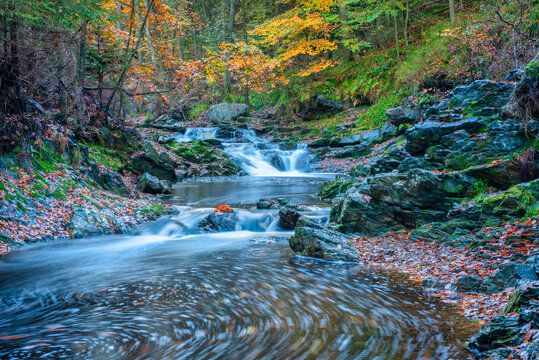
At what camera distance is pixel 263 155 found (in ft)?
70.2

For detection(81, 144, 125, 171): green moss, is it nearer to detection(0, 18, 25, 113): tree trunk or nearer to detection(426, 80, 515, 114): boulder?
detection(0, 18, 25, 113): tree trunk

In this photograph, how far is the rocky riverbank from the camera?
13.2 ft

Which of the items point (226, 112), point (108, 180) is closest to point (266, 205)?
point (108, 180)

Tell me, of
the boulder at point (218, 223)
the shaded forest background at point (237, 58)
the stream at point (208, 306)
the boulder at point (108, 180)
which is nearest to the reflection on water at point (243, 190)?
the boulder at point (108, 180)

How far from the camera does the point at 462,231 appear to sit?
6152 millimetres

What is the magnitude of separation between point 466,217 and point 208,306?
16.3 feet

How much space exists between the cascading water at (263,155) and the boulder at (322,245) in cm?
1260

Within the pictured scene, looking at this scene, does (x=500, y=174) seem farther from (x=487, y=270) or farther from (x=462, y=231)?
(x=487, y=270)

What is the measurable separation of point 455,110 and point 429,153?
152 centimetres

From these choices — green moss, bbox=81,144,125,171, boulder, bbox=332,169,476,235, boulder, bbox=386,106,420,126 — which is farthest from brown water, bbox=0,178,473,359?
boulder, bbox=386,106,420,126

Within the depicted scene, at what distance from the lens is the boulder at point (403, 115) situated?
15.9m

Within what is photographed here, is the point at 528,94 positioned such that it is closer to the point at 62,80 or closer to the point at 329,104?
the point at 62,80

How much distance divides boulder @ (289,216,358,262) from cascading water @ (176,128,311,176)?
1260cm

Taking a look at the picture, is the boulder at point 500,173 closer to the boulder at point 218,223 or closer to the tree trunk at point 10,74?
the boulder at point 218,223
